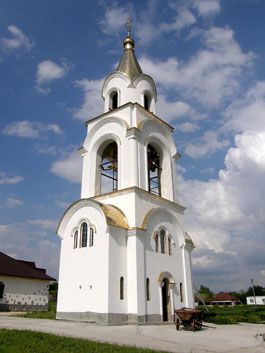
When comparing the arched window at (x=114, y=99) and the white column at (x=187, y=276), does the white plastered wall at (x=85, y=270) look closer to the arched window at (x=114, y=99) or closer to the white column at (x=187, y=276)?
the white column at (x=187, y=276)

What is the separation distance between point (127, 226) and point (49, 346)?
32.3ft

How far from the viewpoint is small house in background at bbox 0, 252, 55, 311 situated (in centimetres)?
2734

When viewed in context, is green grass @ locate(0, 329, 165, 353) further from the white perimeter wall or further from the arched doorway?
the white perimeter wall

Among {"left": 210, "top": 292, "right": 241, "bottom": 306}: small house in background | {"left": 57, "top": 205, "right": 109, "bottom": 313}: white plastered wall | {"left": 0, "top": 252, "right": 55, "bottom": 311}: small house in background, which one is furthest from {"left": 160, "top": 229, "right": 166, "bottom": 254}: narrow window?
{"left": 210, "top": 292, "right": 241, "bottom": 306}: small house in background

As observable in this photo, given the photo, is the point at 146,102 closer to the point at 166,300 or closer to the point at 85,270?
the point at 85,270

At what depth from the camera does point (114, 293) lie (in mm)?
16219

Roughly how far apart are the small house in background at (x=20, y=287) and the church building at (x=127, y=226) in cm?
1140

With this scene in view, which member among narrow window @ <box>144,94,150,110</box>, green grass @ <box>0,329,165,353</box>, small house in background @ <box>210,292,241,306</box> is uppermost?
narrow window @ <box>144,94,150,110</box>

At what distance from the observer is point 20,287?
28.6m

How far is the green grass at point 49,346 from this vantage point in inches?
308

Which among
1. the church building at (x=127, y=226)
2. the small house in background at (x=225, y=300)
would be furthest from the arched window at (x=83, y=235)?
the small house in background at (x=225, y=300)

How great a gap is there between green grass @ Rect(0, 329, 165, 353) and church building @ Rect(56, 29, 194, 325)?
664 cm

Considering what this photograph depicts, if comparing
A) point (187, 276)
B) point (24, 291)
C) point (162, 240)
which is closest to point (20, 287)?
point (24, 291)

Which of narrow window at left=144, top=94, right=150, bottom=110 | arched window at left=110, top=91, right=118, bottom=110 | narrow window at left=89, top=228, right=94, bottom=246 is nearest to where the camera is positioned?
narrow window at left=89, top=228, right=94, bottom=246
